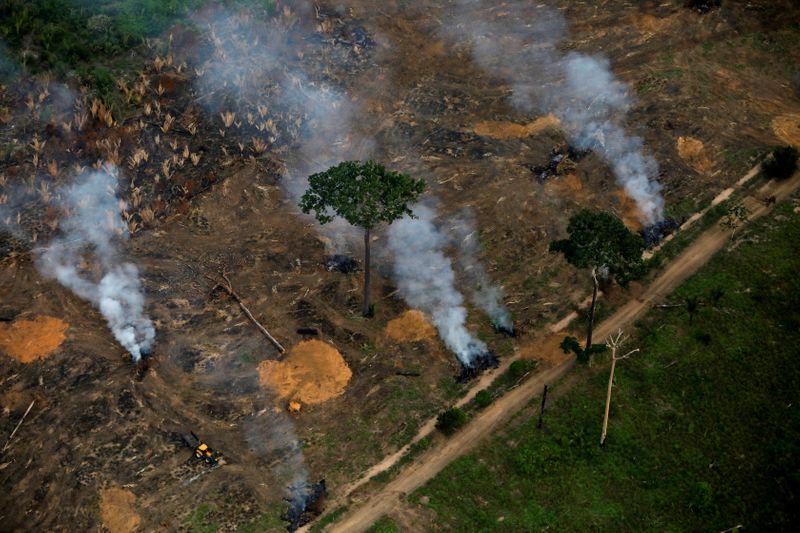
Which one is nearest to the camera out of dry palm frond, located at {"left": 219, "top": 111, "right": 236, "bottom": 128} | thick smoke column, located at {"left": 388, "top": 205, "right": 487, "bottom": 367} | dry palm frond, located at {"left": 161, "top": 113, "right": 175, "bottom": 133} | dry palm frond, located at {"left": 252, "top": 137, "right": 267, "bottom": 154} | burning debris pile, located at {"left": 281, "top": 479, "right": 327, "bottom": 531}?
burning debris pile, located at {"left": 281, "top": 479, "right": 327, "bottom": 531}

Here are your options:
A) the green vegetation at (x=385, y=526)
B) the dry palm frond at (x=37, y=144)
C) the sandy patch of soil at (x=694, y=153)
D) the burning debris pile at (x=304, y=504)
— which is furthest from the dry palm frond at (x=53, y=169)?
the sandy patch of soil at (x=694, y=153)

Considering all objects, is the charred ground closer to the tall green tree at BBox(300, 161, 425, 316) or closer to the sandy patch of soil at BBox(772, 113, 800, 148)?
the sandy patch of soil at BBox(772, 113, 800, 148)

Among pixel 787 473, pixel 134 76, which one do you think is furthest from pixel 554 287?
pixel 134 76

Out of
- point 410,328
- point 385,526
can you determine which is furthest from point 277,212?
point 385,526

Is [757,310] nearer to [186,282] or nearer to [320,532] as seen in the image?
[320,532]

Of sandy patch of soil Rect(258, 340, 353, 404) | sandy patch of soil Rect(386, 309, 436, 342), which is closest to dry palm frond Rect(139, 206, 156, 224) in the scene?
sandy patch of soil Rect(258, 340, 353, 404)

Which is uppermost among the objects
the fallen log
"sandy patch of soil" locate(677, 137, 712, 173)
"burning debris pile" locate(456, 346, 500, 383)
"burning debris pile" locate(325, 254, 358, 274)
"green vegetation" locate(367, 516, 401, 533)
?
"sandy patch of soil" locate(677, 137, 712, 173)

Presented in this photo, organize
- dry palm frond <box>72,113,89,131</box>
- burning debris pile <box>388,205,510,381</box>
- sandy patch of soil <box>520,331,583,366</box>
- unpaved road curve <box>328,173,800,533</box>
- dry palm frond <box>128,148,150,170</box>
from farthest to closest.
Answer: dry palm frond <box>72,113,89,131</box> < dry palm frond <box>128,148,150,170</box> < burning debris pile <box>388,205,510,381</box> < sandy patch of soil <box>520,331,583,366</box> < unpaved road curve <box>328,173,800,533</box>
